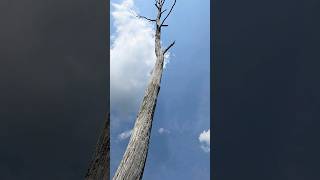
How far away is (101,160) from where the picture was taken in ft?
7.77

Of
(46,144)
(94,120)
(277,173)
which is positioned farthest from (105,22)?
(277,173)

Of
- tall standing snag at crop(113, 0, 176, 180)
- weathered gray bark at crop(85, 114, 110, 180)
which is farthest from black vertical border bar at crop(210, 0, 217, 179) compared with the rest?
weathered gray bark at crop(85, 114, 110, 180)

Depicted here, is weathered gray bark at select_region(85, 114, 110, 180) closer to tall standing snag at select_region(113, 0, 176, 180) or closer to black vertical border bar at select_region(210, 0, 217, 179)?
tall standing snag at select_region(113, 0, 176, 180)

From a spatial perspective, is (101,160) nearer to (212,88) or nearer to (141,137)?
(141,137)

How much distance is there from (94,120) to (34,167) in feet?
1.56

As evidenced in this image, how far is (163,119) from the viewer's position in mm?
6395

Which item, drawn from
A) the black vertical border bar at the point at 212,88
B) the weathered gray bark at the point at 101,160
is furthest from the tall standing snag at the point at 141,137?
the black vertical border bar at the point at 212,88

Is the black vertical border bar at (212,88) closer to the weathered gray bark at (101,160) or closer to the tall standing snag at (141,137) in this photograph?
the tall standing snag at (141,137)

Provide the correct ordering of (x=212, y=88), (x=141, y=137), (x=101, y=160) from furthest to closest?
(x=212, y=88), (x=141, y=137), (x=101, y=160)

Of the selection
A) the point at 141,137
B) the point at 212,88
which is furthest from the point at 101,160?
the point at 212,88

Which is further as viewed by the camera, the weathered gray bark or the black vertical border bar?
the black vertical border bar

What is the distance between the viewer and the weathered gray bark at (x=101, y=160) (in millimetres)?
2340

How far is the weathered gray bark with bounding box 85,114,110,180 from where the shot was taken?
92.1 inches

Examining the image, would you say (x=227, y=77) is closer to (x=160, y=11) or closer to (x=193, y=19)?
(x=160, y=11)
